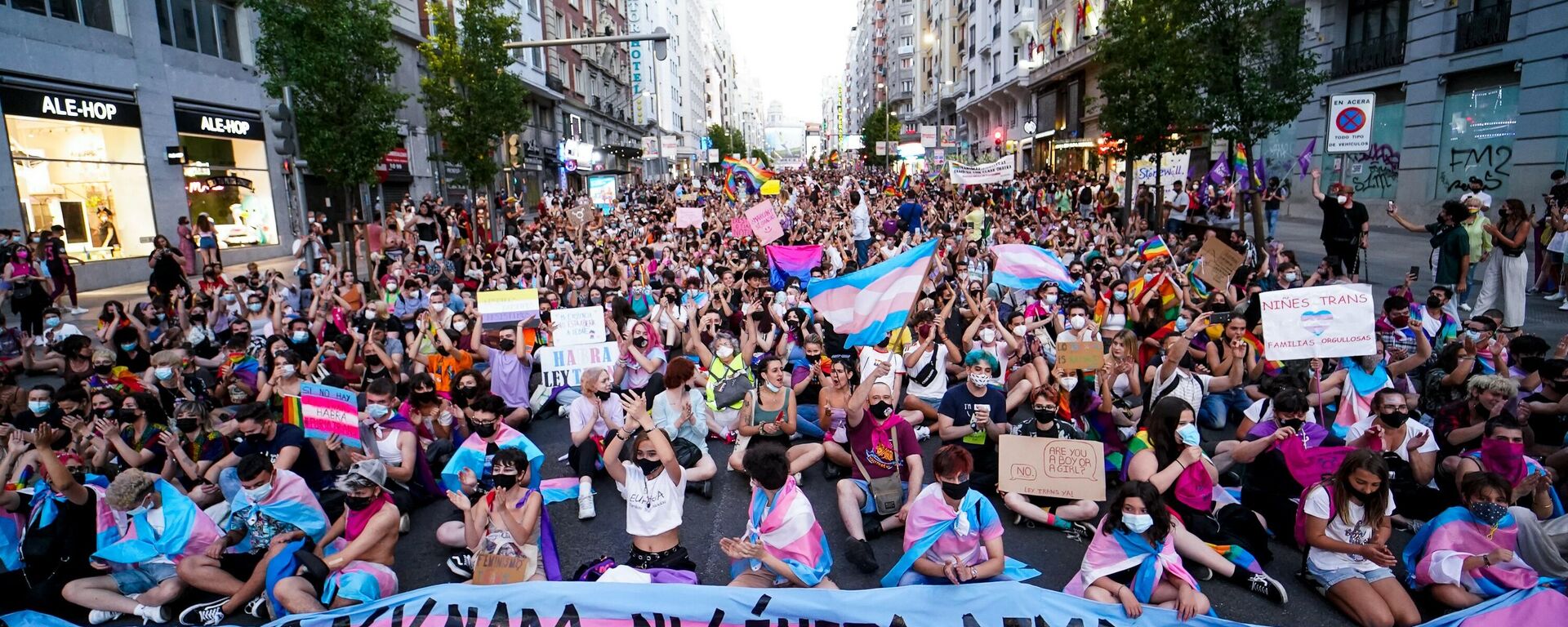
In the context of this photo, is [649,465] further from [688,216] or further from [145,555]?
[688,216]

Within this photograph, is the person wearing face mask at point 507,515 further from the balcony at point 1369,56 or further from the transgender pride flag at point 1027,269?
the balcony at point 1369,56

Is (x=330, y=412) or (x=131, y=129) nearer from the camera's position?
(x=330, y=412)

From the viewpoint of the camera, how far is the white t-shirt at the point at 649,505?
17.9 feet

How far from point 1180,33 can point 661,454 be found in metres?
17.6

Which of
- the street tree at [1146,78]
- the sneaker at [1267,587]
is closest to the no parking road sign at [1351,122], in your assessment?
the street tree at [1146,78]

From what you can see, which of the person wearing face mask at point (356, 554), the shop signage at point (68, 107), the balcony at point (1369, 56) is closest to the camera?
the person wearing face mask at point (356, 554)

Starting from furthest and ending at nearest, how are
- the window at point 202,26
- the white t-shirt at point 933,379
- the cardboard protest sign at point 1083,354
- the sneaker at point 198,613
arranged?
the window at point 202,26, the white t-shirt at point 933,379, the cardboard protest sign at point 1083,354, the sneaker at point 198,613

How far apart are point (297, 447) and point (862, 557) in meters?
4.33

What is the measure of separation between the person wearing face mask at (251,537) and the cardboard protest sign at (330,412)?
761 mm

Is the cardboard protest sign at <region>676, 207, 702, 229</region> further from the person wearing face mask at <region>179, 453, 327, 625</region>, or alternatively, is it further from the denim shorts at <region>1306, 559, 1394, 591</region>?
the denim shorts at <region>1306, 559, 1394, 591</region>

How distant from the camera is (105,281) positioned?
17.8 m

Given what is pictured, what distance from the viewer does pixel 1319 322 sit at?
7137 millimetres

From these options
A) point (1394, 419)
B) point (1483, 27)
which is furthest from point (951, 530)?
point (1483, 27)

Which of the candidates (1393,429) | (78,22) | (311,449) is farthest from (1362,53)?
(78,22)
